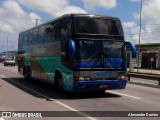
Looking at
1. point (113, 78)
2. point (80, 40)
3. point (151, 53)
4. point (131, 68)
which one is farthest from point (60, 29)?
point (151, 53)

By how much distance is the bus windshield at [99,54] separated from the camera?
15.5 m

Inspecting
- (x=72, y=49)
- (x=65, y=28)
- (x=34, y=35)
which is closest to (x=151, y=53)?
(x=34, y=35)

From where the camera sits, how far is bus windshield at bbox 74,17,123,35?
1583 cm

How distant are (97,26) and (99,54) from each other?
1264 mm

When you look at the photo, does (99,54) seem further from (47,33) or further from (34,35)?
(34,35)

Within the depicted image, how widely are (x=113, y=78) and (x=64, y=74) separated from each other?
212 centimetres

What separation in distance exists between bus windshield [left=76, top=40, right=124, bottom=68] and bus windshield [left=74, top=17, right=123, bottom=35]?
48 centimetres

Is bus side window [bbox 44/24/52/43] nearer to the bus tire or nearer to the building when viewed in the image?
the bus tire

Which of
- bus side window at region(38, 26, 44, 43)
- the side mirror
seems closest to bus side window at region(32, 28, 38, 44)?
bus side window at region(38, 26, 44, 43)

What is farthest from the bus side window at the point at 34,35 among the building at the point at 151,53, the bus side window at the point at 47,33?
the building at the point at 151,53

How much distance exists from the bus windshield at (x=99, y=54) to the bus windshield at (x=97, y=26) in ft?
1.58

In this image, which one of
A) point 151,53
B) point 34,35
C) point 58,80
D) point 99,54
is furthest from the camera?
point 151,53

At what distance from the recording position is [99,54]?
15750 mm

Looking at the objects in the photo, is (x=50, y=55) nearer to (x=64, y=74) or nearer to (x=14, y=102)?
(x=64, y=74)
